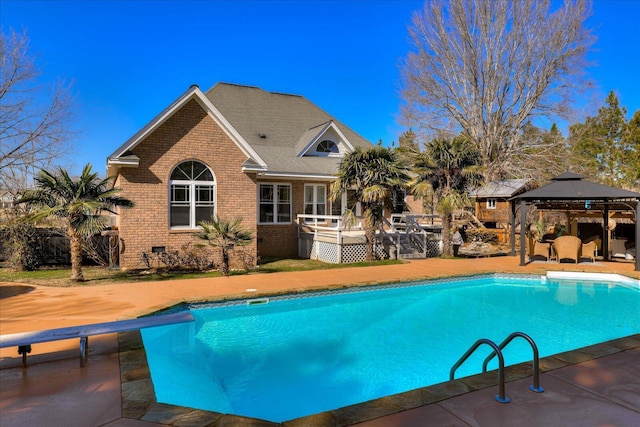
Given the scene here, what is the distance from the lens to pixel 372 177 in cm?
1478

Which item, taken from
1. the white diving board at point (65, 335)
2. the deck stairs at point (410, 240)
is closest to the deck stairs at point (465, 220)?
the deck stairs at point (410, 240)

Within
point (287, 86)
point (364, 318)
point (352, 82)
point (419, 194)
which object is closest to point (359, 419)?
point (364, 318)

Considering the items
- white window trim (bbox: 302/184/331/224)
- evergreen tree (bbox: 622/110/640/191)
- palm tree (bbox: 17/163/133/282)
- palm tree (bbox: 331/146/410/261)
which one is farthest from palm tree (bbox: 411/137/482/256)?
evergreen tree (bbox: 622/110/640/191)

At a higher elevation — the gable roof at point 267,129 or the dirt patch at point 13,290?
the gable roof at point 267,129

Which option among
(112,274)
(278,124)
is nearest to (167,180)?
(112,274)

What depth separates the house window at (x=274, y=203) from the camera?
17.5 m

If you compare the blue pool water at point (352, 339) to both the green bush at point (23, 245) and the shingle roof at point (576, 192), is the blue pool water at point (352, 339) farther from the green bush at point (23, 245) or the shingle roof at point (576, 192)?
the green bush at point (23, 245)

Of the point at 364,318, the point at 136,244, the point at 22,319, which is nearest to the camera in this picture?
the point at 22,319

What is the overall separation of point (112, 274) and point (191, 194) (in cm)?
358

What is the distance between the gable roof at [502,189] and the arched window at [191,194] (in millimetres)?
→ 15648

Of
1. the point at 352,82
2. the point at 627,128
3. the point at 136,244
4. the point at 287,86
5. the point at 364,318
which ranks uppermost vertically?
→ the point at 352,82

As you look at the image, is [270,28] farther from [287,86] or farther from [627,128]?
[627,128]

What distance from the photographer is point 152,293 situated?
983 cm

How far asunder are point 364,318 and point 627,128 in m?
35.4
